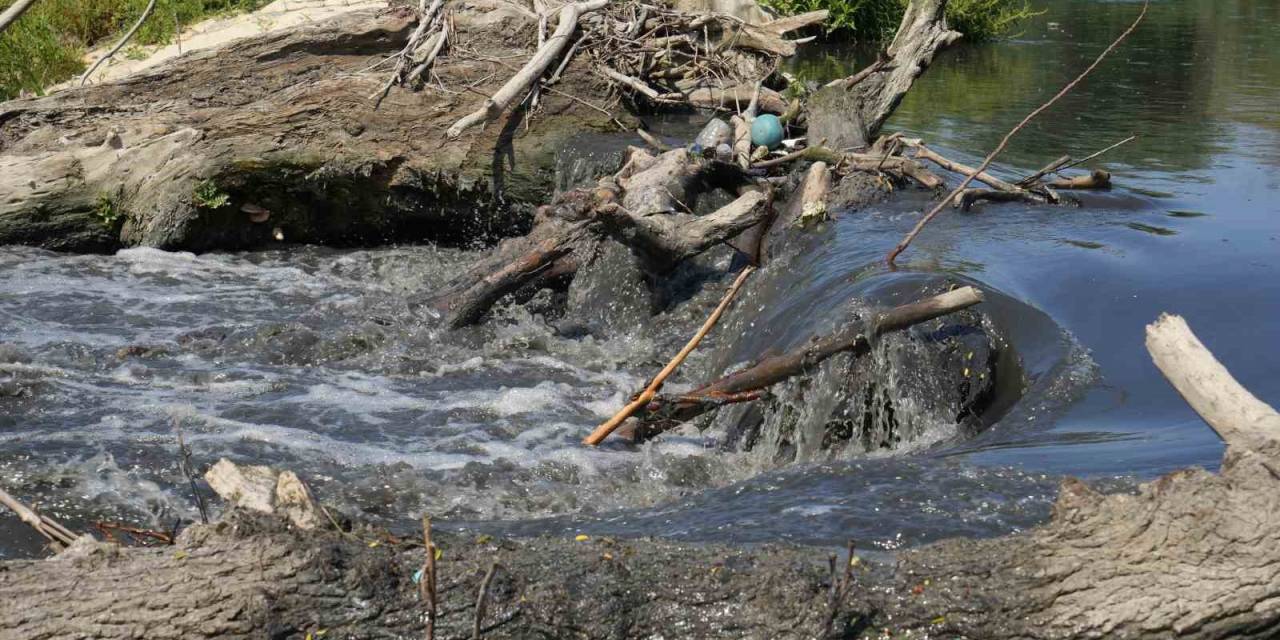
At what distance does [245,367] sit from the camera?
6.54m

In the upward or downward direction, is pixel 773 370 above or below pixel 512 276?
above

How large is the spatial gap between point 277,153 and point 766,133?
123 inches

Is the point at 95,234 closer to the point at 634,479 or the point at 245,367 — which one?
the point at 245,367

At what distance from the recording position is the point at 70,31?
1408 centimetres

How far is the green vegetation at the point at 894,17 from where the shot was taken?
19312 mm

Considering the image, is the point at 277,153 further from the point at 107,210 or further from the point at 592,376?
the point at 592,376

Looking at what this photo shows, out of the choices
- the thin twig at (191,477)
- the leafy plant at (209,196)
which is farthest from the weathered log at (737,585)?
the leafy plant at (209,196)

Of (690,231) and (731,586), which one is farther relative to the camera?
(690,231)

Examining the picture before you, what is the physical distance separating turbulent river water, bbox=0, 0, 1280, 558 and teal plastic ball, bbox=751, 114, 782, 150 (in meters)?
1.22

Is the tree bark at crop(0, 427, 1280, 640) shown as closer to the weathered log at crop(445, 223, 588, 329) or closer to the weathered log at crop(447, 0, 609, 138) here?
the weathered log at crop(445, 223, 588, 329)

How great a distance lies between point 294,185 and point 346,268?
68 cm

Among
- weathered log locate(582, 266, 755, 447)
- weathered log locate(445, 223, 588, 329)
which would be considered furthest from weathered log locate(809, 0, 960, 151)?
weathered log locate(582, 266, 755, 447)

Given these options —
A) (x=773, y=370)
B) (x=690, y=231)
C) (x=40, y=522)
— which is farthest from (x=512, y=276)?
(x=40, y=522)

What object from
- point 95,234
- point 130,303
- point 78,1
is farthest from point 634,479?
point 78,1
